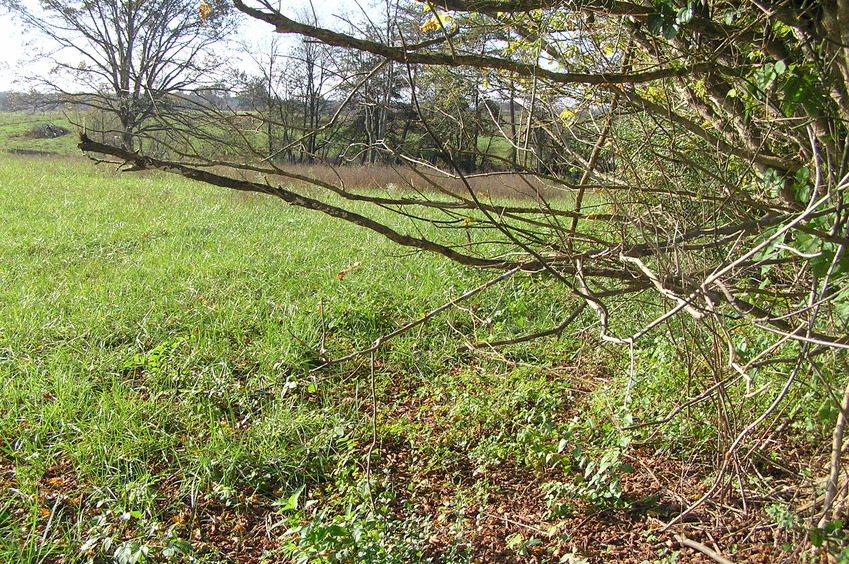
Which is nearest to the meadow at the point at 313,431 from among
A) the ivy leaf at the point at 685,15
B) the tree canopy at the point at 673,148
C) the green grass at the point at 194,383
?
the green grass at the point at 194,383

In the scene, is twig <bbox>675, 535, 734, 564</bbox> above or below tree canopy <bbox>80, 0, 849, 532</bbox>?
below

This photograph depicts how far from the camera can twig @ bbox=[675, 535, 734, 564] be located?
1867 millimetres

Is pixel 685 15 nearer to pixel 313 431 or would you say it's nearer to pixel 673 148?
pixel 673 148

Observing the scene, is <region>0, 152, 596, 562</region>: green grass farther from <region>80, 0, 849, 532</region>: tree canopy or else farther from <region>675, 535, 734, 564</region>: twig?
<region>675, 535, 734, 564</region>: twig

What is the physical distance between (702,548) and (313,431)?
1.88 metres

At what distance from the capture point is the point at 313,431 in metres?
3.07

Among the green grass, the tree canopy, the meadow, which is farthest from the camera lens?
the green grass

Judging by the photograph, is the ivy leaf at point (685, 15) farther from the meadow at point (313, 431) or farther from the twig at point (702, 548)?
the twig at point (702, 548)

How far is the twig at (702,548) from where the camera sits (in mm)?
1867

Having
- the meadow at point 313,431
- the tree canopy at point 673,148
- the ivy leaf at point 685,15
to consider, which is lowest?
the meadow at point 313,431

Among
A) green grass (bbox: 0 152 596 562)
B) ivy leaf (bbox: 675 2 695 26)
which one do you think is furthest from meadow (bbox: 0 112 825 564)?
ivy leaf (bbox: 675 2 695 26)

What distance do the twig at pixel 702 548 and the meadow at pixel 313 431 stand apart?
0.21 feet

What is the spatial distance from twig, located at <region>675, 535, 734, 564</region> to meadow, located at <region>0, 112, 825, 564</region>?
0.07 meters

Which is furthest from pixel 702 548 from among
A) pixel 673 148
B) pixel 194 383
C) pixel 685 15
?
pixel 194 383
